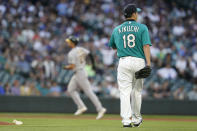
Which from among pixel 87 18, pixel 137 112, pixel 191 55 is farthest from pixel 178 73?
pixel 137 112

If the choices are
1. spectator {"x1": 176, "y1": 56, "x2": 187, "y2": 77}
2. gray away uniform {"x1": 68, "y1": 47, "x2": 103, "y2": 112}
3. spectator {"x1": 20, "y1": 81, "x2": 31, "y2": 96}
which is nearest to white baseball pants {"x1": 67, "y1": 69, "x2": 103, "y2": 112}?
gray away uniform {"x1": 68, "y1": 47, "x2": 103, "y2": 112}

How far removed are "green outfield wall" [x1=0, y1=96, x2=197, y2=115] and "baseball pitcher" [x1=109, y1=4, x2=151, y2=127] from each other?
801 cm

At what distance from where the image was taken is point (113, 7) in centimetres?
2294

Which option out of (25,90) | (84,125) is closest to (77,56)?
(25,90)

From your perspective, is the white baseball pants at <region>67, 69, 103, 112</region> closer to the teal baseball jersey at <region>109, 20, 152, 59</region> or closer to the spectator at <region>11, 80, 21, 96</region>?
the spectator at <region>11, 80, 21, 96</region>

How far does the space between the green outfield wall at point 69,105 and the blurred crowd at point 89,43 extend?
1.51ft

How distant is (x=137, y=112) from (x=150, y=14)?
46.2 ft

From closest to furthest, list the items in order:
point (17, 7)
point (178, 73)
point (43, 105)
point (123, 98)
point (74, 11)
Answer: point (123, 98) < point (43, 105) < point (178, 73) < point (17, 7) < point (74, 11)

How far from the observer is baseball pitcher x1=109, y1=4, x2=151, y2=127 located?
8586 mm

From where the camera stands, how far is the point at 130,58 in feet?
28.5

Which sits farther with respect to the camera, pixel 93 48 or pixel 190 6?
pixel 190 6

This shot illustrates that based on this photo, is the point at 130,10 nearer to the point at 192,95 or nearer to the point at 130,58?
the point at 130,58

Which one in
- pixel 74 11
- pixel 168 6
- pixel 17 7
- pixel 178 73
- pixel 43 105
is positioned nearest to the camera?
pixel 43 105

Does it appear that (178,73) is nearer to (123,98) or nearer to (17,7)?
(17,7)
